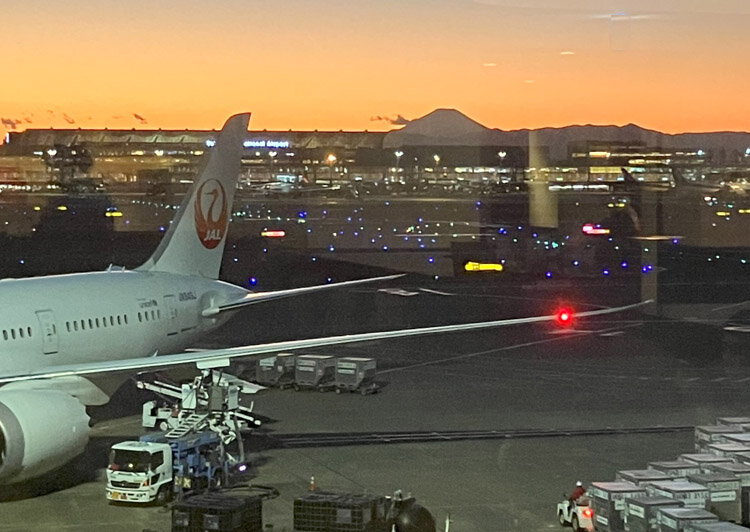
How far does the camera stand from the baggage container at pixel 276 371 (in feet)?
93.7

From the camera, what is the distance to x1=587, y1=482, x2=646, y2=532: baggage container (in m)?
15.8

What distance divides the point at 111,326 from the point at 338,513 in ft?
31.1

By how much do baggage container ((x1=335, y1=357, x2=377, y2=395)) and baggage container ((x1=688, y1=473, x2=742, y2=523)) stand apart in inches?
484

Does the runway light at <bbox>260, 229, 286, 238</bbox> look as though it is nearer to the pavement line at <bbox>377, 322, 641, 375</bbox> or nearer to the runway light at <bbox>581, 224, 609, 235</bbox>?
the runway light at <bbox>581, 224, 609, 235</bbox>

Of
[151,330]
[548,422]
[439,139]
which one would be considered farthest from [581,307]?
[151,330]

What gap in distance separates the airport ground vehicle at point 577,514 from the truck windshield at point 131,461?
6027mm

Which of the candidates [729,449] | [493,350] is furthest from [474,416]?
[493,350]

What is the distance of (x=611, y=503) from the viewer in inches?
624

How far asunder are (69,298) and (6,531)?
24.6ft

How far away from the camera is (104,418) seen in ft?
79.6

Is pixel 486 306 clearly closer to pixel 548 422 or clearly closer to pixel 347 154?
pixel 347 154

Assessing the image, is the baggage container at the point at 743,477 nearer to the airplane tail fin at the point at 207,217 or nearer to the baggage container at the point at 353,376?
the baggage container at the point at 353,376

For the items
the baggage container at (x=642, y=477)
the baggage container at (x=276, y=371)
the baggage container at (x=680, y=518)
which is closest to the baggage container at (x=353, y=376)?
the baggage container at (x=276, y=371)

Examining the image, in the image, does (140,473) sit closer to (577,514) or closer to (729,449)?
(577,514)
